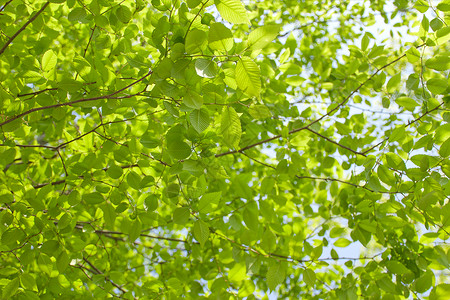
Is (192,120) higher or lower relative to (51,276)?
lower

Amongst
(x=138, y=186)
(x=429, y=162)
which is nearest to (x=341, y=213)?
(x=429, y=162)

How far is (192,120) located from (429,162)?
1106 millimetres

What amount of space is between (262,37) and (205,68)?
0.62ft

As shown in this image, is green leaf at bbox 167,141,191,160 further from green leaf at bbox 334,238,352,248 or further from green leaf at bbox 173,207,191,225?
green leaf at bbox 334,238,352,248

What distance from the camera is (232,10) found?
2.99 feet

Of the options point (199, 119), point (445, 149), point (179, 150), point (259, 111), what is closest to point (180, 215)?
point (179, 150)

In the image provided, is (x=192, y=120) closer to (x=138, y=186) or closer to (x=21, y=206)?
(x=138, y=186)

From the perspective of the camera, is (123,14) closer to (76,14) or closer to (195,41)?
(76,14)

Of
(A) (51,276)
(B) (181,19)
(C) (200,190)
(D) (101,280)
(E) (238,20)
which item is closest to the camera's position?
(E) (238,20)

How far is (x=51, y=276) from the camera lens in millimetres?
1640

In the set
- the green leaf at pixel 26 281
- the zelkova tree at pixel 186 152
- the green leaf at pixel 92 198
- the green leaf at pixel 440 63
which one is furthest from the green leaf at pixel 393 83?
the green leaf at pixel 26 281

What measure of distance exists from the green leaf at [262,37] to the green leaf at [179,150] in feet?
1.48

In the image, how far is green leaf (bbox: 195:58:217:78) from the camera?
90 cm

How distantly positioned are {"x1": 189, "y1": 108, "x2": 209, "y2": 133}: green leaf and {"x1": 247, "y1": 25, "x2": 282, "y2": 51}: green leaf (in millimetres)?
317
